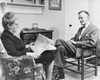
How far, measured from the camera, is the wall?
124 inches

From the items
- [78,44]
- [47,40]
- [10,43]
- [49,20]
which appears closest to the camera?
[10,43]

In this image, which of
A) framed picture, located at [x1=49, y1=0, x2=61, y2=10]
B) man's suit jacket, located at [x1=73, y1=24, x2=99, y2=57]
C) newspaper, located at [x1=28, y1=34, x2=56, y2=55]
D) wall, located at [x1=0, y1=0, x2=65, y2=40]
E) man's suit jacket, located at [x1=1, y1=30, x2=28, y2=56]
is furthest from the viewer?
framed picture, located at [x1=49, y1=0, x2=61, y2=10]

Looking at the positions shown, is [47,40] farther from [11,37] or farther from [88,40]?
[88,40]

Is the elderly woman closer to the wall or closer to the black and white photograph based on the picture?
the black and white photograph

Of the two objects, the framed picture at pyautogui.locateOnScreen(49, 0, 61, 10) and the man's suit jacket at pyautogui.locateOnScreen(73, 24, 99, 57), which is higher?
the framed picture at pyautogui.locateOnScreen(49, 0, 61, 10)

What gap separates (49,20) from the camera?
355cm

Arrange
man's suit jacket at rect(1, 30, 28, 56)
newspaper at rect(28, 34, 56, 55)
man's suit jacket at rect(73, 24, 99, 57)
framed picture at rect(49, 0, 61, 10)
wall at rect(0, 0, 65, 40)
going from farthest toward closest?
framed picture at rect(49, 0, 61, 10) → wall at rect(0, 0, 65, 40) → man's suit jacket at rect(73, 24, 99, 57) → newspaper at rect(28, 34, 56, 55) → man's suit jacket at rect(1, 30, 28, 56)

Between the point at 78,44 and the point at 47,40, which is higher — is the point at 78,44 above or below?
below

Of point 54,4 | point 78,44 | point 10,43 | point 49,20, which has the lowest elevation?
point 78,44

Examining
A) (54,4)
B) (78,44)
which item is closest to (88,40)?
(78,44)

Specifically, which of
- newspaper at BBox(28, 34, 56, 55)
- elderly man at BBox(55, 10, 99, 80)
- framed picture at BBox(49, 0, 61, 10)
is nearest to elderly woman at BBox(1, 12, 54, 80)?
newspaper at BBox(28, 34, 56, 55)

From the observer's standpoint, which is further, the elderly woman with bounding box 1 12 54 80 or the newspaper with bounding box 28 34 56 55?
the newspaper with bounding box 28 34 56 55

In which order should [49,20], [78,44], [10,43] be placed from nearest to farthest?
[10,43], [78,44], [49,20]

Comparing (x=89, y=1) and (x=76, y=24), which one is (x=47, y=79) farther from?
(x=89, y=1)
